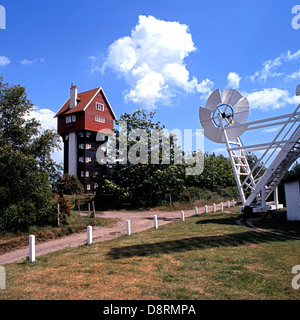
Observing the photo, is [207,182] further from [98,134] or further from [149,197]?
[98,134]

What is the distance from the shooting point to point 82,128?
44.2m

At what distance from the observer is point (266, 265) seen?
757 centimetres

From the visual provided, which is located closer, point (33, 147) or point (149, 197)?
point (33, 147)

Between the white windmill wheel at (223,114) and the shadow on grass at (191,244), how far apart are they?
353 inches

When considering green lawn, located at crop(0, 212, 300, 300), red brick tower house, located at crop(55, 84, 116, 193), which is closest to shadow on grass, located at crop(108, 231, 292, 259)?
green lawn, located at crop(0, 212, 300, 300)

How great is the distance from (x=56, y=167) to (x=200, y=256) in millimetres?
18973

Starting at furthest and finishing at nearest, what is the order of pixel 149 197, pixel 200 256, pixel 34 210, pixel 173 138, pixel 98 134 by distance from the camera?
1. pixel 98 134
2. pixel 173 138
3. pixel 149 197
4. pixel 34 210
5. pixel 200 256

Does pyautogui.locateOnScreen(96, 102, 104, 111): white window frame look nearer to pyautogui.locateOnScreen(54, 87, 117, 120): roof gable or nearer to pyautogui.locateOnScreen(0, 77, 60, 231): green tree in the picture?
pyautogui.locateOnScreen(54, 87, 117, 120): roof gable

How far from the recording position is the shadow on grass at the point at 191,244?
9.82 metres

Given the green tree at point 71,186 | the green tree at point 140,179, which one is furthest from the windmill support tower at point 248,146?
the green tree at point 71,186

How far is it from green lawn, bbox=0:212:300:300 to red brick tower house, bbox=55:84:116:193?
115ft

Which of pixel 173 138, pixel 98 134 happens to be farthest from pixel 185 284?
pixel 98 134

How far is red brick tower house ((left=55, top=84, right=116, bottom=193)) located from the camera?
4488cm

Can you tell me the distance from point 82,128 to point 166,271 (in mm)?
39567
